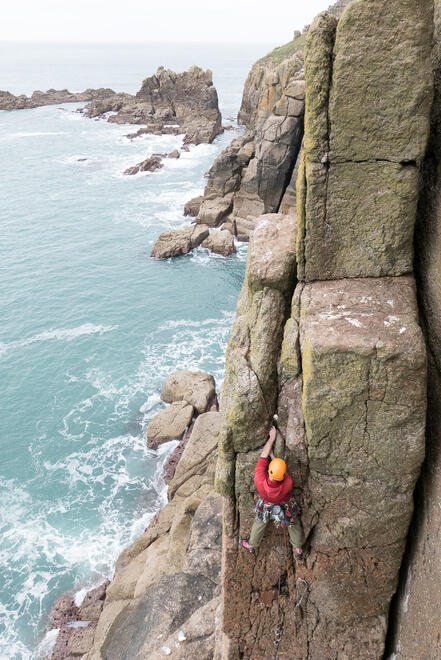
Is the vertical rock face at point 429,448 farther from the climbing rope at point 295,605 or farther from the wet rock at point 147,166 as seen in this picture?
the wet rock at point 147,166

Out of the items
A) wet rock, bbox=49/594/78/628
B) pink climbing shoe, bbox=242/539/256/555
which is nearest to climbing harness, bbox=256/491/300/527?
pink climbing shoe, bbox=242/539/256/555

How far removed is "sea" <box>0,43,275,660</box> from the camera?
23.8m

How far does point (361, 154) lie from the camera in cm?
901

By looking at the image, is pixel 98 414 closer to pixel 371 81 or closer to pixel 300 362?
pixel 300 362

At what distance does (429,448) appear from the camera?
9219 millimetres

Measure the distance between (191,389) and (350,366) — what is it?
22375mm

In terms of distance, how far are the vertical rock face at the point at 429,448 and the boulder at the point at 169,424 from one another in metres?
19.5

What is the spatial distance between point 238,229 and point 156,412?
28056 millimetres

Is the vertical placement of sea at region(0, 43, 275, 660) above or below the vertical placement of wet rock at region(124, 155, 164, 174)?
below

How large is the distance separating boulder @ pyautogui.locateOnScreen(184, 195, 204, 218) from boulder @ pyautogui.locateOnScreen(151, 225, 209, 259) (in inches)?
262

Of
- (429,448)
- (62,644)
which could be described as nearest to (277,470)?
(429,448)

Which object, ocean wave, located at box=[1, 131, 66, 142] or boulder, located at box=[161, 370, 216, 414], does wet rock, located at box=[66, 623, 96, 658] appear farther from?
ocean wave, located at box=[1, 131, 66, 142]

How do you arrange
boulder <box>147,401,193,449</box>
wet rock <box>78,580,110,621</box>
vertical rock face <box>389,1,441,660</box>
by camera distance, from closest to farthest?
vertical rock face <box>389,1,441,660</box> < wet rock <box>78,580,110,621</box> < boulder <box>147,401,193,449</box>

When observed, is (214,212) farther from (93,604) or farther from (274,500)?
(274,500)
